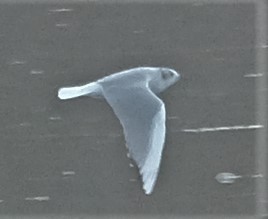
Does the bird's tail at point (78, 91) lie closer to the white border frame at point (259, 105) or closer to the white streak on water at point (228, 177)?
the white border frame at point (259, 105)

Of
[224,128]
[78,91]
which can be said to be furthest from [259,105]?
[78,91]

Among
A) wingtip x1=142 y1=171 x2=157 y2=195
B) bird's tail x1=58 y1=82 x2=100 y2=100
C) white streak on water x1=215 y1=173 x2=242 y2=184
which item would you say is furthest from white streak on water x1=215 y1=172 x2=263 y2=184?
bird's tail x1=58 y1=82 x2=100 y2=100

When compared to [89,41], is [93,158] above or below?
below

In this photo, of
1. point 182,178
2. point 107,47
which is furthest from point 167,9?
point 182,178

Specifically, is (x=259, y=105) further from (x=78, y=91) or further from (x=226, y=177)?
(x=78, y=91)

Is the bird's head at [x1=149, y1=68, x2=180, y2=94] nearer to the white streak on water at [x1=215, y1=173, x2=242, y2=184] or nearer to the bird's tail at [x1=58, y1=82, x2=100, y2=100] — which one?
the bird's tail at [x1=58, y1=82, x2=100, y2=100]

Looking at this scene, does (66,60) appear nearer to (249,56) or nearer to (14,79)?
(14,79)
